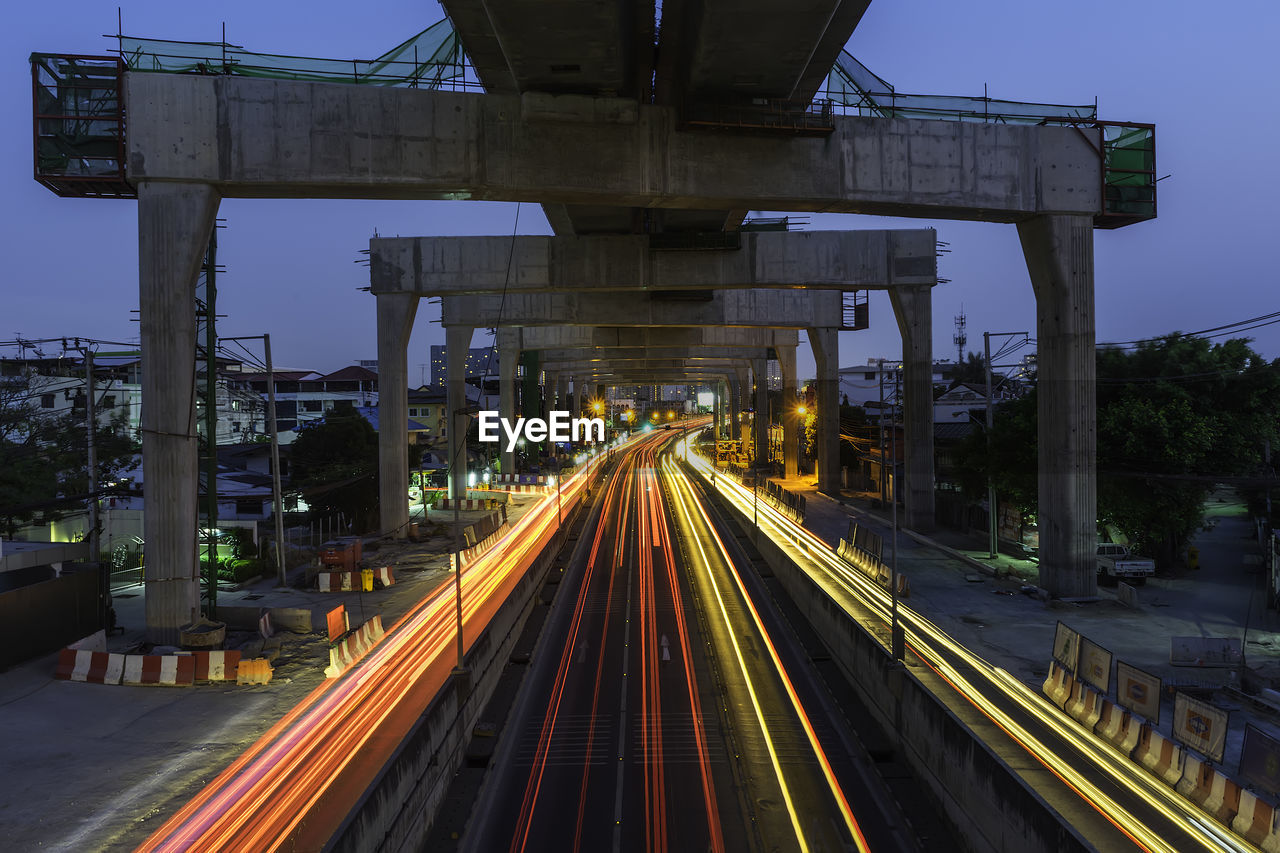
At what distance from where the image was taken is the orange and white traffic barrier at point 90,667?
62.8 ft

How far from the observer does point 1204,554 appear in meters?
34.3

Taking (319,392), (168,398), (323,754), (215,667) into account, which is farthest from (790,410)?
(319,392)

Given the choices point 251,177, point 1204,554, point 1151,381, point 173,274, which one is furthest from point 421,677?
point 1204,554

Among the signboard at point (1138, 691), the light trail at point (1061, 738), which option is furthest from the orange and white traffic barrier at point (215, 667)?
the signboard at point (1138, 691)

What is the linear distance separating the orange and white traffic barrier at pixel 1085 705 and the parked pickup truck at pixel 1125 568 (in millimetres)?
14952

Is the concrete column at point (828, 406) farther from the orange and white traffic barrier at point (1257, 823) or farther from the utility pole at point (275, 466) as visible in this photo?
the orange and white traffic barrier at point (1257, 823)

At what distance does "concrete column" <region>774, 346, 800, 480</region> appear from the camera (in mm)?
73750

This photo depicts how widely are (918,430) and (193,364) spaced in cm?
3237

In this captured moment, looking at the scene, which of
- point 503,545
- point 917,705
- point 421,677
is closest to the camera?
point 917,705

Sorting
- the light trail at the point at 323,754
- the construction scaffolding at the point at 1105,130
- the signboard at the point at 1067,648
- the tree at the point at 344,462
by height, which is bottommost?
the light trail at the point at 323,754

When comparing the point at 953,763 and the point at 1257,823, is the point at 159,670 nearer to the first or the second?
the point at 953,763

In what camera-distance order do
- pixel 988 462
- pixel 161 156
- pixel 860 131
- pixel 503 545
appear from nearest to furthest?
pixel 161 156, pixel 860 131, pixel 988 462, pixel 503 545

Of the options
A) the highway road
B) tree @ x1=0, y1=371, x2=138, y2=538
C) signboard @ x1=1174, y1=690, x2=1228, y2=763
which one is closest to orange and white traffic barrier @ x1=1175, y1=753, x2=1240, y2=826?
signboard @ x1=1174, y1=690, x2=1228, y2=763

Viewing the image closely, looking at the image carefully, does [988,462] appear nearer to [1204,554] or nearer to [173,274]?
[1204,554]
